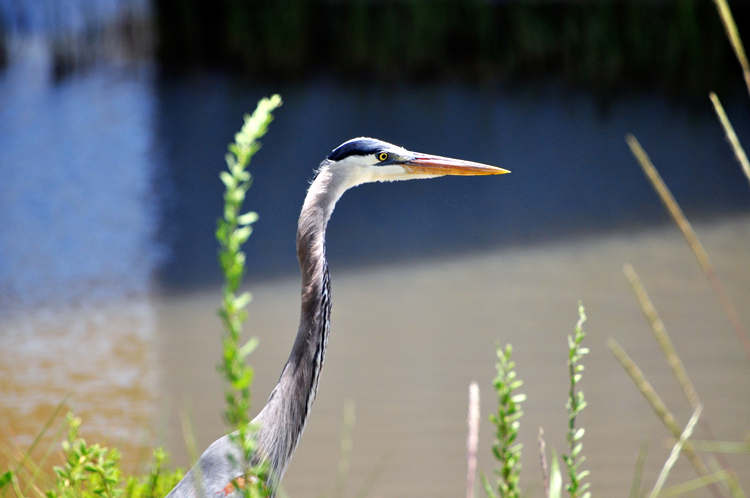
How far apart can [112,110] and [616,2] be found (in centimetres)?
598

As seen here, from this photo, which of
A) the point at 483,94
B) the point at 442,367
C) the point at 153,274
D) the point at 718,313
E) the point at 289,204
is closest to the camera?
the point at 442,367

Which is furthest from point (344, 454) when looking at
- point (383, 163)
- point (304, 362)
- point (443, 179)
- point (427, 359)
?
point (443, 179)

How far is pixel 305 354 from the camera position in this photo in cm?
136

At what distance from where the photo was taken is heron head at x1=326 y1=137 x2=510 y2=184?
147 cm

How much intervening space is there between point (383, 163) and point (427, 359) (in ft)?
7.05

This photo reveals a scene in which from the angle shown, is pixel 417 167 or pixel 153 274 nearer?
pixel 417 167

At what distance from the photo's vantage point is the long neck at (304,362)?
1341 millimetres

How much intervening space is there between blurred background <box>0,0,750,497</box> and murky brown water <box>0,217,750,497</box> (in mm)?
15

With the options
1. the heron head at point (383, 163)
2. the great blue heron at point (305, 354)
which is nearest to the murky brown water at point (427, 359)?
the great blue heron at point (305, 354)

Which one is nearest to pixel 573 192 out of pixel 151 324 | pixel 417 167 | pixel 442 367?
pixel 442 367

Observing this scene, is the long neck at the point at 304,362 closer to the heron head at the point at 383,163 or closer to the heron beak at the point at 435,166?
the heron head at the point at 383,163

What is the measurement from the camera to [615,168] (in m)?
6.40

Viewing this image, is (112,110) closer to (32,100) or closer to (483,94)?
(32,100)

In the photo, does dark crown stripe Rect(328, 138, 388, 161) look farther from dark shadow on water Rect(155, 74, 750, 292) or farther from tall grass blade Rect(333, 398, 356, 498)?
dark shadow on water Rect(155, 74, 750, 292)
